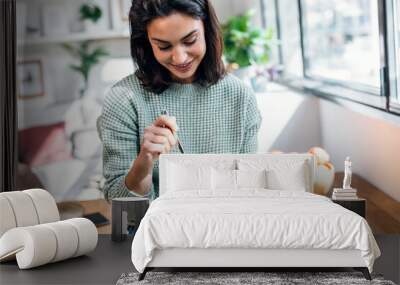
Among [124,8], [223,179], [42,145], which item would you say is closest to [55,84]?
[42,145]

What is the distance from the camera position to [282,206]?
5117mm

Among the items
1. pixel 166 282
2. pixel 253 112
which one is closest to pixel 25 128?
pixel 253 112

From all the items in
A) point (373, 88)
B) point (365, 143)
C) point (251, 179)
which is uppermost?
point (373, 88)

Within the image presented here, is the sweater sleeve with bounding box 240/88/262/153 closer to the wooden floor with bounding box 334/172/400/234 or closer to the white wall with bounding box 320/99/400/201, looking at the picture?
the white wall with bounding box 320/99/400/201

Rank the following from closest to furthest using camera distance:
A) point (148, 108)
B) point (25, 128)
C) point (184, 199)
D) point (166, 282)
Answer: point (166, 282) → point (184, 199) → point (148, 108) → point (25, 128)

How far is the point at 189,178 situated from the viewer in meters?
5.85

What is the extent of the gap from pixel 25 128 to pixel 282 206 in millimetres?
2573

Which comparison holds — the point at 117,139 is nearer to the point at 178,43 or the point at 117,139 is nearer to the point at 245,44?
the point at 178,43

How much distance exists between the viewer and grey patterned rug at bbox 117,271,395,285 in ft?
16.0

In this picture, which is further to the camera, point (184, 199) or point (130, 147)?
point (130, 147)

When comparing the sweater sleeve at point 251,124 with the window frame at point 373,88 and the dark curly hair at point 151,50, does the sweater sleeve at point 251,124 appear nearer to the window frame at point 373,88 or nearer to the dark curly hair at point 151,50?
the dark curly hair at point 151,50

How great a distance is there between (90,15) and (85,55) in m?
0.30

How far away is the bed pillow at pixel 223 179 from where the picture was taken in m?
5.79

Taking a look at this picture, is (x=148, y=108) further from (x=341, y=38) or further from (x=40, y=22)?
(x=341, y=38)
